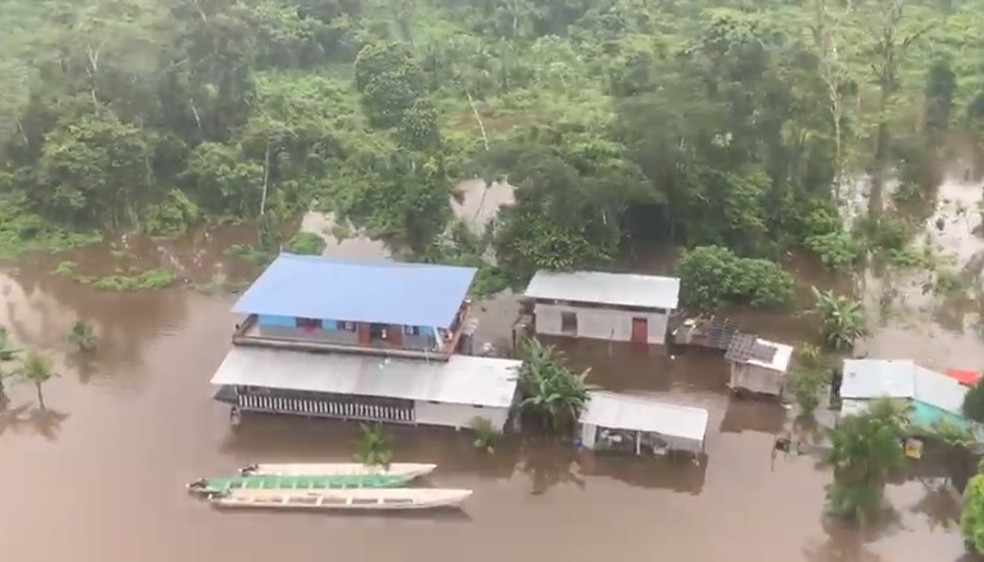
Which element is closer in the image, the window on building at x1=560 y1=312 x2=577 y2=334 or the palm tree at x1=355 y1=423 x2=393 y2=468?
the palm tree at x1=355 y1=423 x2=393 y2=468

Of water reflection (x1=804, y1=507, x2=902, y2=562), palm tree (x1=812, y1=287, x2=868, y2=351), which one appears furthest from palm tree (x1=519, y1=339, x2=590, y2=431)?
palm tree (x1=812, y1=287, x2=868, y2=351)

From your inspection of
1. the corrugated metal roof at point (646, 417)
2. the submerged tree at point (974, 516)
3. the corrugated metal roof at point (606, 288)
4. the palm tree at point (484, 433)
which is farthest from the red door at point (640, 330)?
the submerged tree at point (974, 516)

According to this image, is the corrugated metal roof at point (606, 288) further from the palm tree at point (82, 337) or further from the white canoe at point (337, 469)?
the palm tree at point (82, 337)

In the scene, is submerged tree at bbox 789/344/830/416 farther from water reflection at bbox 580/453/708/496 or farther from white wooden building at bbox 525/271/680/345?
white wooden building at bbox 525/271/680/345

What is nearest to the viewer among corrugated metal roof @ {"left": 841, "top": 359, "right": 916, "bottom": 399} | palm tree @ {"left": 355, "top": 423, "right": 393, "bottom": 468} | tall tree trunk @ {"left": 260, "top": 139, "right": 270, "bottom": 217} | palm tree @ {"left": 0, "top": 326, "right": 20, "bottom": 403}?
palm tree @ {"left": 355, "top": 423, "right": 393, "bottom": 468}

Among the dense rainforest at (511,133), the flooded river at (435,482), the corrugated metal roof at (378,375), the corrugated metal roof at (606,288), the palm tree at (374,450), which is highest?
the dense rainforest at (511,133)

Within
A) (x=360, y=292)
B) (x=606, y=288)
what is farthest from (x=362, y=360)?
(x=606, y=288)
